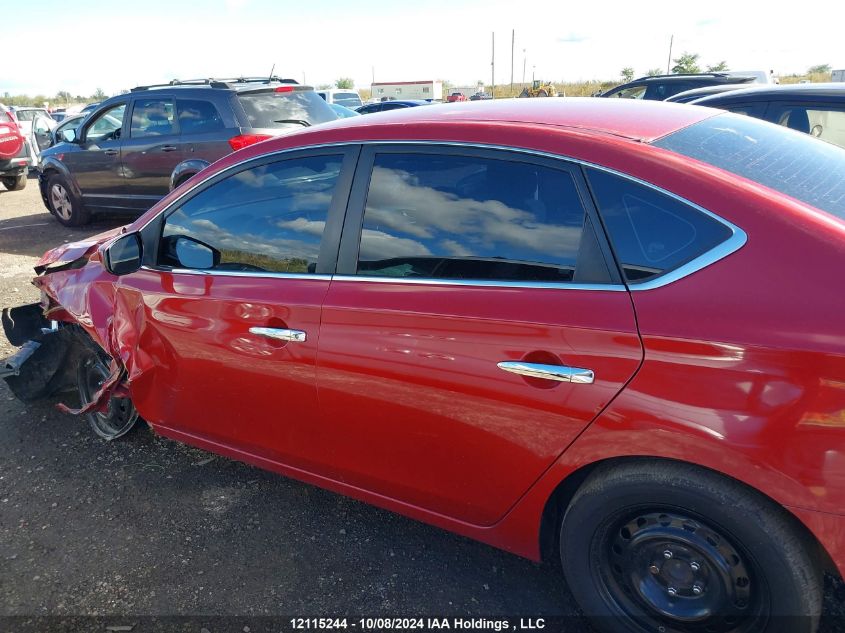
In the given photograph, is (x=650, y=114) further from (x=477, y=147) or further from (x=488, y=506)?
(x=488, y=506)

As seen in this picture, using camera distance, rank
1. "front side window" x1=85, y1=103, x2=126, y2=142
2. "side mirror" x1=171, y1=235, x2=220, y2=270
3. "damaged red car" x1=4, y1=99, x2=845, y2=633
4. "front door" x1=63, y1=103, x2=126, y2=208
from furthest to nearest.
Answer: "front side window" x1=85, y1=103, x2=126, y2=142 → "front door" x1=63, y1=103, x2=126, y2=208 → "side mirror" x1=171, y1=235, x2=220, y2=270 → "damaged red car" x1=4, y1=99, x2=845, y2=633

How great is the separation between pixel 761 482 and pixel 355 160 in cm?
168

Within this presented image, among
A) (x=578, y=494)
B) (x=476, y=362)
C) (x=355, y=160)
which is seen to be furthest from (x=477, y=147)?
(x=578, y=494)

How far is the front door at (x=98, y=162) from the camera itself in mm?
8336

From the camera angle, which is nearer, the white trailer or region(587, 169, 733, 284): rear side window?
region(587, 169, 733, 284): rear side window

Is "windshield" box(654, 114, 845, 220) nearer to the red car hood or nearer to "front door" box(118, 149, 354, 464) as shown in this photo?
"front door" box(118, 149, 354, 464)

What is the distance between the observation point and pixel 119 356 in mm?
3045

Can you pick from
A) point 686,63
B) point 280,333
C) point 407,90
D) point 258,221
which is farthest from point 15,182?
point 686,63

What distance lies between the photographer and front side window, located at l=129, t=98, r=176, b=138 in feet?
24.9

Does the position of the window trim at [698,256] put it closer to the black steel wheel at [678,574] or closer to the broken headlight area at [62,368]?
the black steel wheel at [678,574]

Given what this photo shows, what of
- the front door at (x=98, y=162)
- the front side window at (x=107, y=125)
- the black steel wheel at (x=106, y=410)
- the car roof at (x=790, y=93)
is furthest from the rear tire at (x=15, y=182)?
the car roof at (x=790, y=93)

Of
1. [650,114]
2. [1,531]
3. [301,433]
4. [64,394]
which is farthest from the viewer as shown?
[64,394]

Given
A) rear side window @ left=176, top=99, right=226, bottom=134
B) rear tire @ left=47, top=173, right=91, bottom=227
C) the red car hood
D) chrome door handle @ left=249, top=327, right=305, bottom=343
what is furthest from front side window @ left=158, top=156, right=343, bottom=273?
rear tire @ left=47, top=173, right=91, bottom=227

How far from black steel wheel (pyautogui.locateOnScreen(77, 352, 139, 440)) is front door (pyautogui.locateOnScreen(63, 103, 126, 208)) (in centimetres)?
563
